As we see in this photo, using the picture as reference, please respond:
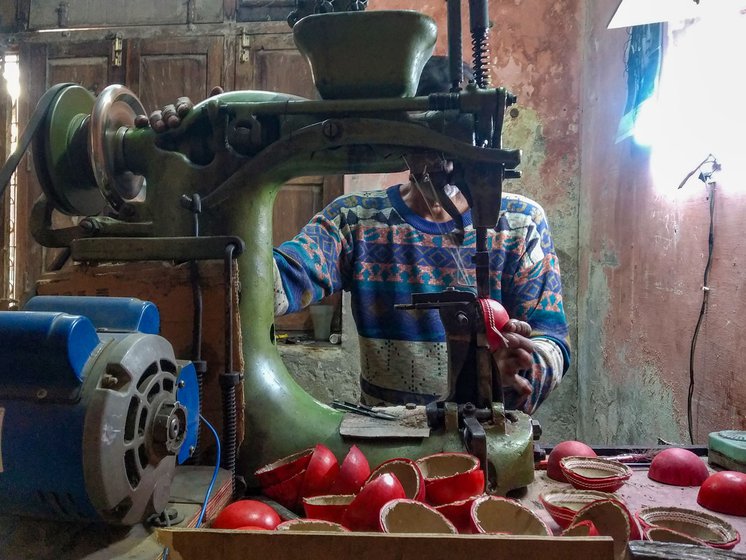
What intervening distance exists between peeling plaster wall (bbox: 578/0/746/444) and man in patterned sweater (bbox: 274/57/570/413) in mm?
392

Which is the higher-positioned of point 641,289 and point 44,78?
point 44,78

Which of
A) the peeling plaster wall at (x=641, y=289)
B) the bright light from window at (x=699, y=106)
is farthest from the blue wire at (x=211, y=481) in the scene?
the bright light from window at (x=699, y=106)

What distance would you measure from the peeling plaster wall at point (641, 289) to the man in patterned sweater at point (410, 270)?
15.4 inches

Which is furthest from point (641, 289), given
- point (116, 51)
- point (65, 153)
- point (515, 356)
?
point (116, 51)

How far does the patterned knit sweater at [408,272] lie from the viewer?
1.52m

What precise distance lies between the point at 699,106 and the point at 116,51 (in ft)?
9.87

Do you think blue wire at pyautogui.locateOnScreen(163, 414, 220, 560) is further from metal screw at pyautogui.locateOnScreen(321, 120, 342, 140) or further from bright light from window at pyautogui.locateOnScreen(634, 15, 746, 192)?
bright light from window at pyautogui.locateOnScreen(634, 15, 746, 192)

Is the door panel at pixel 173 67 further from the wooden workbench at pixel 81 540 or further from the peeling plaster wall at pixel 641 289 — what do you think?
the wooden workbench at pixel 81 540

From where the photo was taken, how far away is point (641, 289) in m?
1.96

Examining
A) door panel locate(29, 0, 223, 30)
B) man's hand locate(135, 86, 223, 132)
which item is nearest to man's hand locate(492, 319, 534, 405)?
man's hand locate(135, 86, 223, 132)

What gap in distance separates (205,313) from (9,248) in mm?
3183

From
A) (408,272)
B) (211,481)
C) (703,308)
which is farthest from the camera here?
(408,272)

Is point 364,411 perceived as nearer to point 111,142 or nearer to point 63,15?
point 111,142

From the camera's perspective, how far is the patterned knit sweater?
5.00 ft
